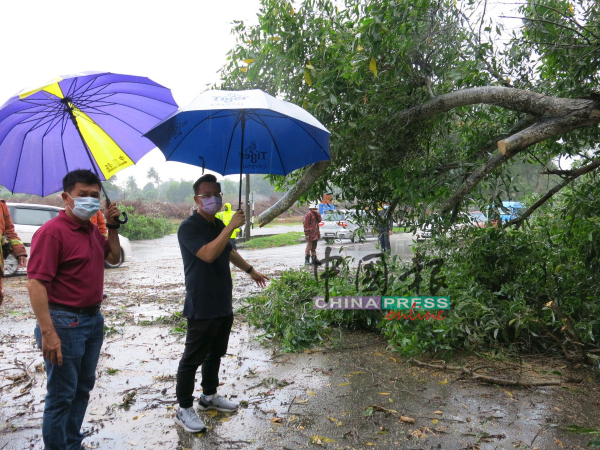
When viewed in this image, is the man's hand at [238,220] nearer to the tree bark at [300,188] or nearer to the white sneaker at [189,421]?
the white sneaker at [189,421]

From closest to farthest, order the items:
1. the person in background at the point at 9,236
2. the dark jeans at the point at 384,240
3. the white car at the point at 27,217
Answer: the person in background at the point at 9,236 < the dark jeans at the point at 384,240 < the white car at the point at 27,217

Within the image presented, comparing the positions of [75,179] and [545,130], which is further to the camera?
[545,130]

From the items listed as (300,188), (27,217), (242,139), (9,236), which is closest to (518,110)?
(300,188)

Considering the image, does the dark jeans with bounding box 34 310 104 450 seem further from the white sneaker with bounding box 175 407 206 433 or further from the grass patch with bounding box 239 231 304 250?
the grass patch with bounding box 239 231 304 250

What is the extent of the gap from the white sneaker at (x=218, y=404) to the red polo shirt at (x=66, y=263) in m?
1.32

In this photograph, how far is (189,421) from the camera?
132 inches

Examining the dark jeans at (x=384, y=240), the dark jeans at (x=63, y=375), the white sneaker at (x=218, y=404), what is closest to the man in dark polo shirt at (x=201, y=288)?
the white sneaker at (x=218, y=404)

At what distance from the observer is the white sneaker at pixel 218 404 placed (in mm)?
3658

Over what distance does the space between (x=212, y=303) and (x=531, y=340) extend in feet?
10.8

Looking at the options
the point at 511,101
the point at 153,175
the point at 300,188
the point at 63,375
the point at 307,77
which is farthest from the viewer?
the point at 153,175

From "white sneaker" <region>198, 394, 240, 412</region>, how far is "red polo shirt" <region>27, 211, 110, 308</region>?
4.32ft

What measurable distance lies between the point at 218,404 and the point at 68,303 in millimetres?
1507

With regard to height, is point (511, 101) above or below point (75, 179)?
above

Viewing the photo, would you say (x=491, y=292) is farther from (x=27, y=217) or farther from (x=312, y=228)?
(x=27, y=217)
